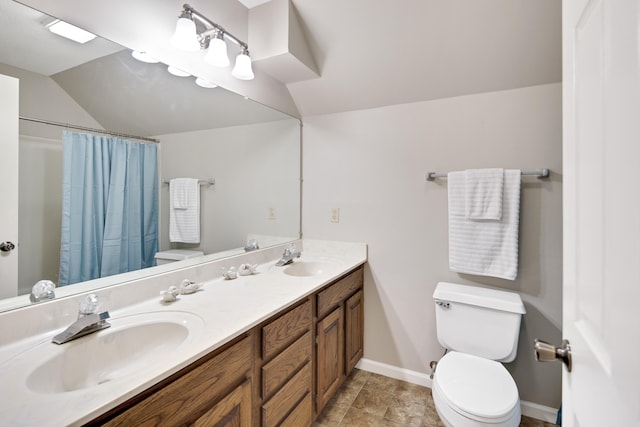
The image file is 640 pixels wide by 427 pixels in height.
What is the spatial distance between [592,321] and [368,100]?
1801mm

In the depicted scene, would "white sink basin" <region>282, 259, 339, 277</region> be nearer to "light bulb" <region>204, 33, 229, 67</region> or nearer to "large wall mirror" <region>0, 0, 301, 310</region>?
"large wall mirror" <region>0, 0, 301, 310</region>

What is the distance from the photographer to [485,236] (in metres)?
1.75

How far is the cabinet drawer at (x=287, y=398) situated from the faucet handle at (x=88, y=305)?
0.71m

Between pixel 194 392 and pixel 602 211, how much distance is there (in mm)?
1048

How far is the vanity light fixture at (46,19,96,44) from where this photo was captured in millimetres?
1034

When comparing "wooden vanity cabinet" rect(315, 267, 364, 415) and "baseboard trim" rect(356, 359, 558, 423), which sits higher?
"wooden vanity cabinet" rect(315, 267, 364, 415)

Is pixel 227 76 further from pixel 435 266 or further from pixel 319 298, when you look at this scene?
pixel 435 266

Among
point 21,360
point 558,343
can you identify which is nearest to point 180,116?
point 21,360

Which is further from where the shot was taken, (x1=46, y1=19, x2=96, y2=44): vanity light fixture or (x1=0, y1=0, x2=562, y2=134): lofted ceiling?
(x1=0, y1=0, x2=562, y2=134): lofted ceiling

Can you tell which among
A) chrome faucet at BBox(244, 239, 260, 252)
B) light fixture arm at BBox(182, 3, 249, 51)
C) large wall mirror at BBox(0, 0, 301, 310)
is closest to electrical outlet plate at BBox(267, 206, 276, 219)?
large wall mirror at BBox(0, 0, 301, 310)

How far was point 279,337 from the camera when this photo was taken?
124cm

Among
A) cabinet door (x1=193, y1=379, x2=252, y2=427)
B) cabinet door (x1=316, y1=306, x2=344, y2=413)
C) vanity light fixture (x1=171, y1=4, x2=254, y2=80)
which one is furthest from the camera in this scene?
cabinet door (x1=316, y1=306, x2=344, y2=413)

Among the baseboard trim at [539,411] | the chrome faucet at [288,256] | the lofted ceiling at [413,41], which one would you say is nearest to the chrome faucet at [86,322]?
the lofted ceiling at [413,41]

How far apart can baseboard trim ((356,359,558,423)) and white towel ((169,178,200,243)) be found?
1.53 m
